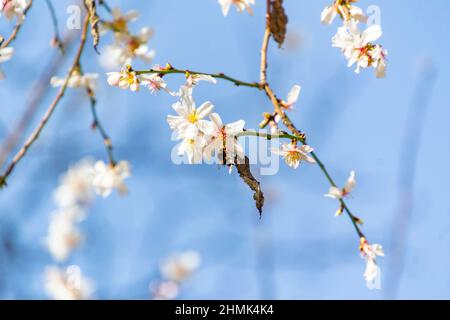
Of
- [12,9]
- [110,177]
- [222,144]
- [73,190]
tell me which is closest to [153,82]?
[222,144]

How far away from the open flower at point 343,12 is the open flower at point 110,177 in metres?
1.11

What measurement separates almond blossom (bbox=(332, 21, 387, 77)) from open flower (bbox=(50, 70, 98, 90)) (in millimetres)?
937

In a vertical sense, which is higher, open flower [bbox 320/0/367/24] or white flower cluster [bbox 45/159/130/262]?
white flower cluster [bbox 45/159/130/262]

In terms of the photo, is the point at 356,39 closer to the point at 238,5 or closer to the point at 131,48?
the point at 238,5

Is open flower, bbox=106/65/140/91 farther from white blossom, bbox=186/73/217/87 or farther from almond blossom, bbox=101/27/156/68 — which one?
almond blossom, bbox=101/27/156/68

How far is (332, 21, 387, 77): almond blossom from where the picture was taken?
57.8 inches

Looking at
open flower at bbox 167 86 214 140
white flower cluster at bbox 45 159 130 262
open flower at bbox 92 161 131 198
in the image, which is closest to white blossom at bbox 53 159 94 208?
white flower cluster at bbox 45 159 130 262

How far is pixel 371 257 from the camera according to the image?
1.47 m

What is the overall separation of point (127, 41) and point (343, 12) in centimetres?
75

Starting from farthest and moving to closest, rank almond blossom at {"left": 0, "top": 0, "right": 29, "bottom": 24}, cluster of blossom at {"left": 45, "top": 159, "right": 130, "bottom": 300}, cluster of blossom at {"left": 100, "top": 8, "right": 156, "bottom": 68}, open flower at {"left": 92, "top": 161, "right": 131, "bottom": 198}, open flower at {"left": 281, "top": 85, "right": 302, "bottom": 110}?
cluster of blossom at {"left": 45, "top": 159, "right": 130, "bottom": 300}, open flower at {"left": 92, "top": 161, "right": 131, "bottom": 198}, cluster of blossom at {"left": 100, "top": 8, "right": 156, "bottom": 68}, almond blossom at {"left": 0, "top": 0, "right": 29, "bottom": 24}, open flower at {"left": 281, "top": 85, "right": 302, "bottom": 110}

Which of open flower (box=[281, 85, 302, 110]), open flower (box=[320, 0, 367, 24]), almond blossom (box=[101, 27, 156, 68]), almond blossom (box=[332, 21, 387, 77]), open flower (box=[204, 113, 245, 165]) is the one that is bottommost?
open flower (box=[204, 113, 245, 165])

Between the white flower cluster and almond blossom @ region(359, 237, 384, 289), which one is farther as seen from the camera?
the white flower cluster
